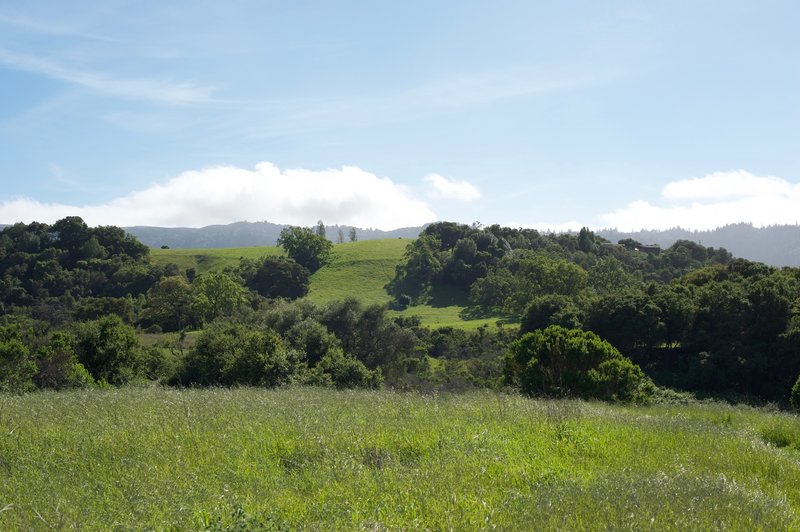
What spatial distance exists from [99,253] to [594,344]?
95.9m

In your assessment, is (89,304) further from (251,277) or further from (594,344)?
(594,344)

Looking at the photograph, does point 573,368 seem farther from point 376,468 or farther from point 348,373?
point 376,468

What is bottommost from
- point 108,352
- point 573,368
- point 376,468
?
point 108,352

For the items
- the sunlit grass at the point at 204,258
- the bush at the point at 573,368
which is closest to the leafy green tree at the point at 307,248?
the sunlit grass at the point at 204,258

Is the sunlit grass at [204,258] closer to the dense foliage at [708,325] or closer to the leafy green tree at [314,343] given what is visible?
the dense foliage at [708,325]

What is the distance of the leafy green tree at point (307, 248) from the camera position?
372ft

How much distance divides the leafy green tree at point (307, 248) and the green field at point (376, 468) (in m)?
102

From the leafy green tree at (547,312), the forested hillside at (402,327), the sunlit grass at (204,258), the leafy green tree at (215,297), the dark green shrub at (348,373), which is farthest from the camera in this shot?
the sunlit grass at (204,258)

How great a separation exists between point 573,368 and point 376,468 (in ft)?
51.6

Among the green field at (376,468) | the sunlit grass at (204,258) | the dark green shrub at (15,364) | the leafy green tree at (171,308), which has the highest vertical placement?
the sunlit grass at (204,258)

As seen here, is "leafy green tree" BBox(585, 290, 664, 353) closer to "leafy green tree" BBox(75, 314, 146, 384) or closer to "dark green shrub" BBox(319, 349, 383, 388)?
"dark green shrub" BBox(319, 349, 383, 388)

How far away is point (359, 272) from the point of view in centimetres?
10738

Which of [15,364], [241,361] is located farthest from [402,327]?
[15,364]

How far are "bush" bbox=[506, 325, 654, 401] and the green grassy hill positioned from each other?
150 feet
